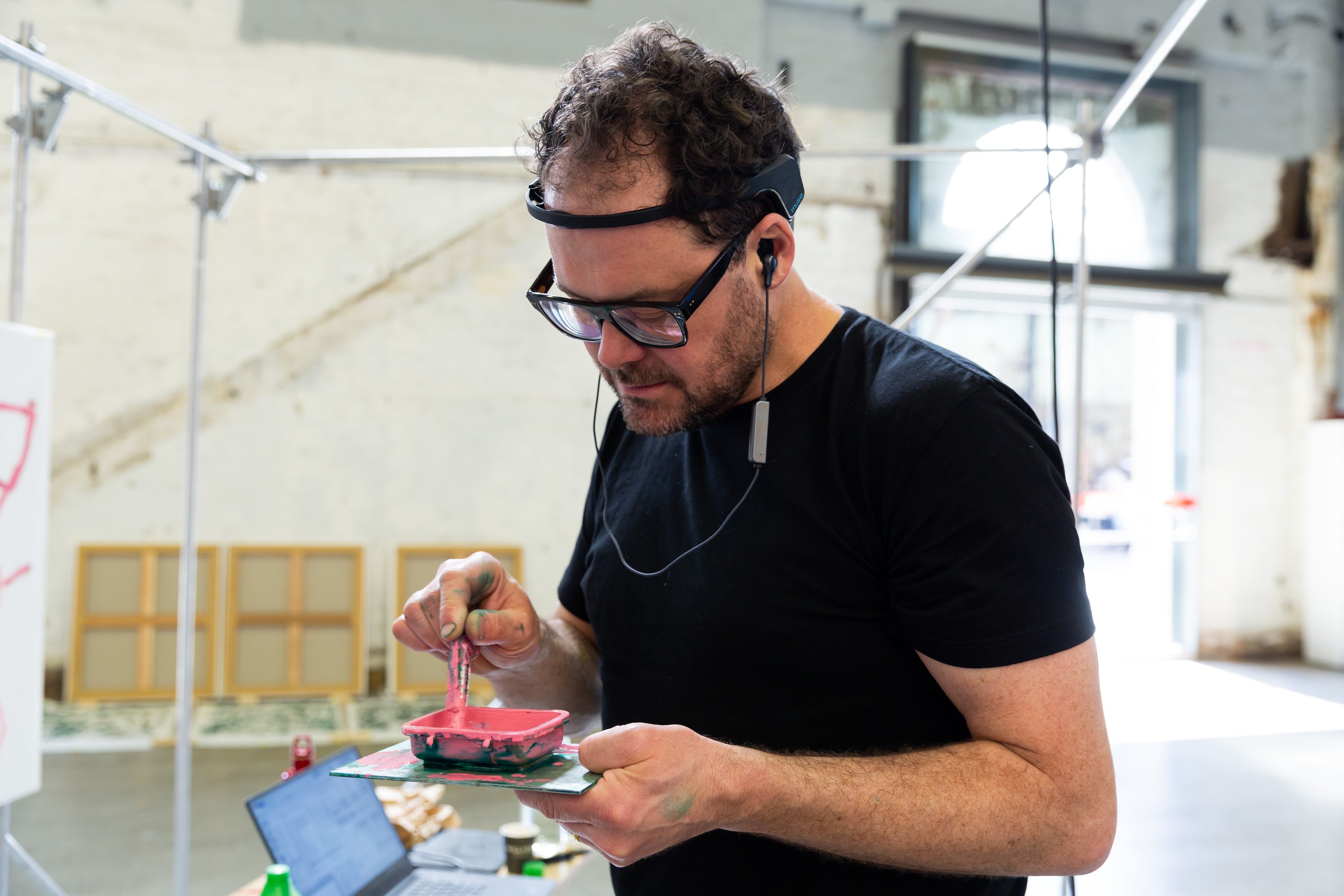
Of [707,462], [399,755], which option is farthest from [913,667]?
[399,755]

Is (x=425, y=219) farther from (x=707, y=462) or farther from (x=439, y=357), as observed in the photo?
(x=707, y=462)

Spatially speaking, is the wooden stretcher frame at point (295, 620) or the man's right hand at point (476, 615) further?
the wooden stretcher frame at point (295, 620)

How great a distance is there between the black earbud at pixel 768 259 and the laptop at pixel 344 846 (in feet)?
4.42

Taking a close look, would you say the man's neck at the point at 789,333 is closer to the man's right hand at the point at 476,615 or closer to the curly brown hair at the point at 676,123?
the curly brown hair at the point at 676,123

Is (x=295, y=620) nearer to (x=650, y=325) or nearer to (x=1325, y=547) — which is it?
(x=650, y=325)

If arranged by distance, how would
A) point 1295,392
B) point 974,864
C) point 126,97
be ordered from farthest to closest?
point 1295,392
point 126,97
point 974,864

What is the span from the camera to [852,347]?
1.11 metres

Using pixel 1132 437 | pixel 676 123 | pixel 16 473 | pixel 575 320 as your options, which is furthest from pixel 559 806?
pixel 1132 437

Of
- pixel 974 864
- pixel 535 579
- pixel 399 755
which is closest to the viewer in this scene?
pixel 974 864

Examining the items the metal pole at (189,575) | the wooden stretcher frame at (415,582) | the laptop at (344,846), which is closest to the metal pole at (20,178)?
the metal pole at (189,575)

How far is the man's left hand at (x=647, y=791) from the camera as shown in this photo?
819 millimetres

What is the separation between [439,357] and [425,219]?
823 mm

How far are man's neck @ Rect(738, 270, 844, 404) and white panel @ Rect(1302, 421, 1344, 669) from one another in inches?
272

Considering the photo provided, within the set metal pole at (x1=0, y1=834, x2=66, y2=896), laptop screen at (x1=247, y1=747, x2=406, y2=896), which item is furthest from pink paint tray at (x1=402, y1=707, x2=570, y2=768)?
metal pole at (x1=0, y1=834, x2=66, y2=896)
